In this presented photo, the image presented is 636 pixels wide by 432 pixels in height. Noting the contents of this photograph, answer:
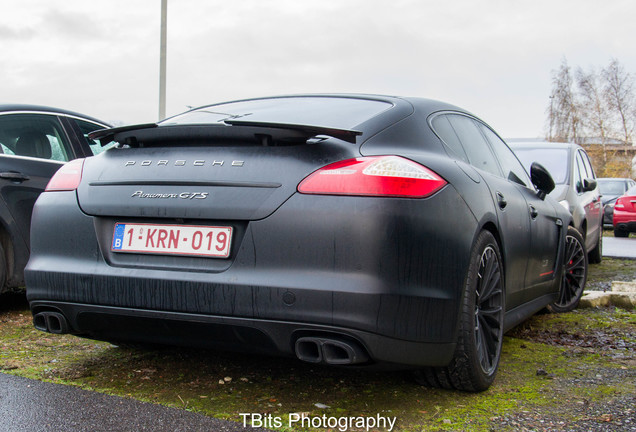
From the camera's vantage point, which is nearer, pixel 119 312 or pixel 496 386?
pixel 119 312

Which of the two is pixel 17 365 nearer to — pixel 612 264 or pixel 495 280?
pixel 495 280

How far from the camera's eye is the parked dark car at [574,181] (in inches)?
303

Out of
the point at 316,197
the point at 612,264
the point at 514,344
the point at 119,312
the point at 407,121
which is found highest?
the point at 407,121

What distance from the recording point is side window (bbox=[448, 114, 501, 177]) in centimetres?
367

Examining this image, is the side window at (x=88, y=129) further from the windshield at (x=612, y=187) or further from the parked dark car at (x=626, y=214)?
the windshield at (x=612, y=187)

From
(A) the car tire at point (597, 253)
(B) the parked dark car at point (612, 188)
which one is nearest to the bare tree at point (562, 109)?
(B) the parked dark car at point (612, 188)

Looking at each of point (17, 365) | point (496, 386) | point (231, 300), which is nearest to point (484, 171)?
point (496, 386)

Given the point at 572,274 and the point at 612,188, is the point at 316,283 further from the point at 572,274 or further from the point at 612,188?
the point at 612,188

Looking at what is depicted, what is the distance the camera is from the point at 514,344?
4.30 meters

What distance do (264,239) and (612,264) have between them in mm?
8145

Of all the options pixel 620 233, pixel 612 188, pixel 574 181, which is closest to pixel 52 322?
pixel 574 181

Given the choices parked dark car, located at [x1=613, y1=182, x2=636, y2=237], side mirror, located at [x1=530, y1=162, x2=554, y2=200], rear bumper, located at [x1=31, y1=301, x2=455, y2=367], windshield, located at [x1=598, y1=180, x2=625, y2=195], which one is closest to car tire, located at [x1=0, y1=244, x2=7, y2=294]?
rear bumper, located at [x1=31, y1=301, x2=455, y2=367]

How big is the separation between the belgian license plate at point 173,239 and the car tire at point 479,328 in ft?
3.30

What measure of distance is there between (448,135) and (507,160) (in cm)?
112
